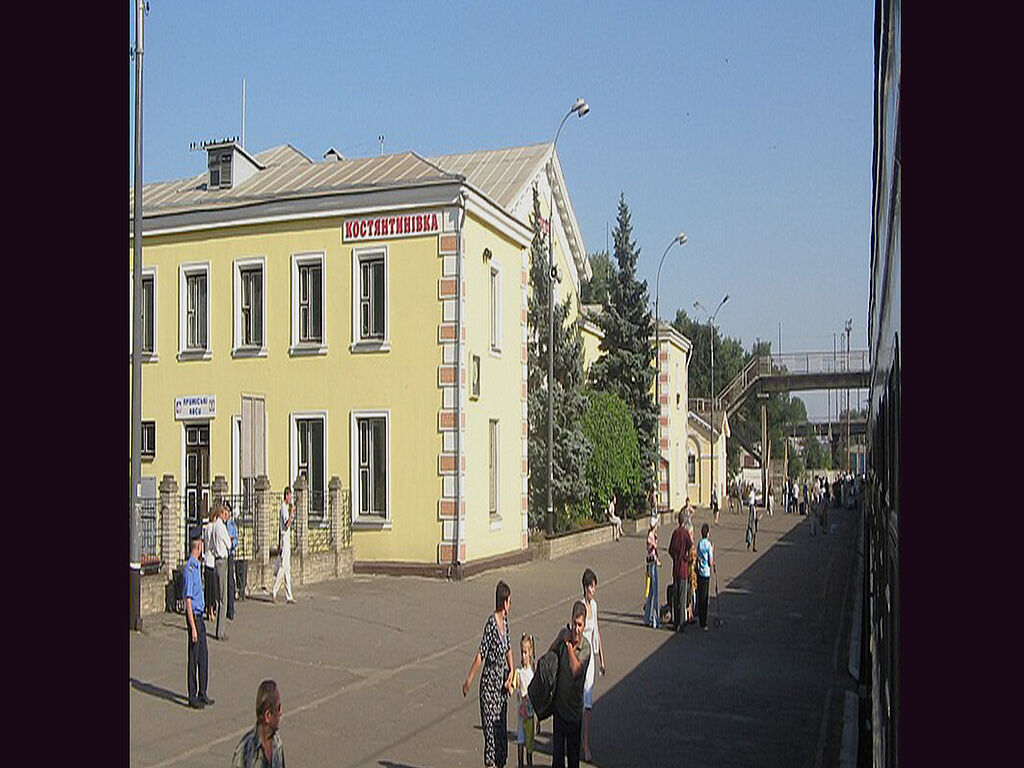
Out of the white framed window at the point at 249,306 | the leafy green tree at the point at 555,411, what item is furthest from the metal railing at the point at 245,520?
the leafy green tree at the point at 555,411

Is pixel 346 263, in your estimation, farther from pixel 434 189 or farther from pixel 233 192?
pixel 233 192

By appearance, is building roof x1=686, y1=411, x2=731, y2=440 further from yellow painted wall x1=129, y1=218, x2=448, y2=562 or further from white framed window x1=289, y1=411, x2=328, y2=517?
yellow painted wall x1=129, y1=218, x2=448, y2=562

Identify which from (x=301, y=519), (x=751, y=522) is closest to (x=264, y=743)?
(x=301, y=519)

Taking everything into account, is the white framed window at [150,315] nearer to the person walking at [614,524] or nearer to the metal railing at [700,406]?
the person walking at [614,524]

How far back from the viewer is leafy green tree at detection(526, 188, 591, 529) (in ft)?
120

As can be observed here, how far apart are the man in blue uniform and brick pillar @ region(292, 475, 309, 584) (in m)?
10.1

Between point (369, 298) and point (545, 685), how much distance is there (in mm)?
17774

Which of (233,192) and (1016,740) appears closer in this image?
(1016,740)

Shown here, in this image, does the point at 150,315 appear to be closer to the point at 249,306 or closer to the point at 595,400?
the point at 249,306

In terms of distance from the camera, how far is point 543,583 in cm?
2580

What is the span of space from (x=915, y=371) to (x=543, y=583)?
24.3 m
